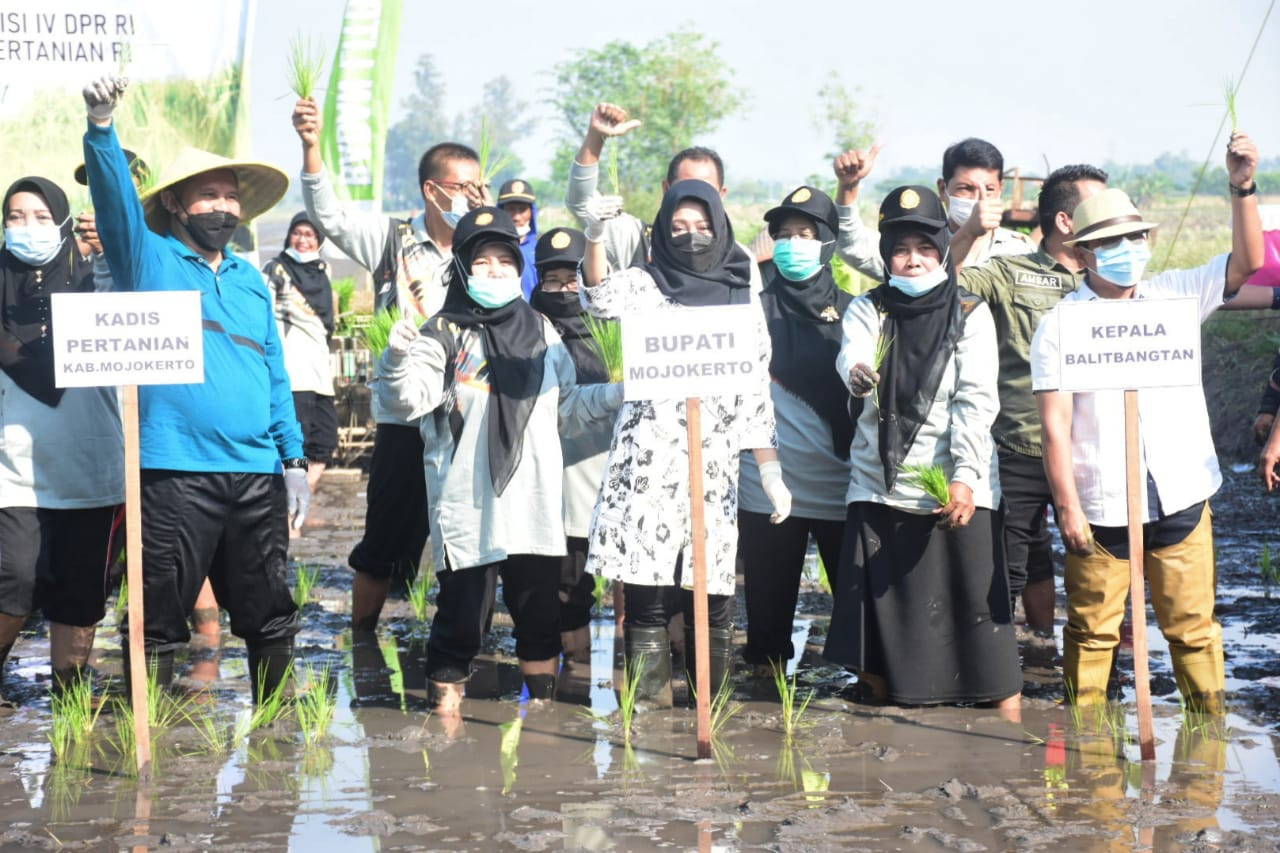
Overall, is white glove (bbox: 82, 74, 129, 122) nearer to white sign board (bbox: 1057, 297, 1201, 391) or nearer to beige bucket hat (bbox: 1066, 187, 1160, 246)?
white sign board (bbox: 1057, 297, 1201, 391)

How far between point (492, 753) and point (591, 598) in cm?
160

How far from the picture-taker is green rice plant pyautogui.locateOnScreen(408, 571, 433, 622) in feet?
25.9

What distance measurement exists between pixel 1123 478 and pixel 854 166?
1706 millimetres

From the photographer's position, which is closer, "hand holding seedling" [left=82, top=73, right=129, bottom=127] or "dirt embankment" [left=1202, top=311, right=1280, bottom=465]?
"hand holding seedling" [left=82, top=73, right=129, bottom=127]

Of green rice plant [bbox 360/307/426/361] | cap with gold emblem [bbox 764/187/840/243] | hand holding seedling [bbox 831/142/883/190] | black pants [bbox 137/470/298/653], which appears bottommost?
black pants [bbox 137/470/298/653]

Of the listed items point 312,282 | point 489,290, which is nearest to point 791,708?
point 489,290

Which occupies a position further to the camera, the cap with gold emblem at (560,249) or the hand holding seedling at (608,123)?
the cap with gold emblem at (560,249)

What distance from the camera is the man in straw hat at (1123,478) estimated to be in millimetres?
5645

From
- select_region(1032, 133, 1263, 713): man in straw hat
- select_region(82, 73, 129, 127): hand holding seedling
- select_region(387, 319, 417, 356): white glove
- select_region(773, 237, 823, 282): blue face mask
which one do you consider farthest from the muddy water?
select_region(82, 73, 129, 127): hand holding seedling

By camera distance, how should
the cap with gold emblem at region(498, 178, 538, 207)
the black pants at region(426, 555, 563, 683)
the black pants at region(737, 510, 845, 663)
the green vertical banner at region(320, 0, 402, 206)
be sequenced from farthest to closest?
the green vertical banner at region(320, 0, 402, 206) < the cap with gold emblem at region(498, 178, 538, 207) < the black pants at region(737, 510, 845, 663) < the black pants at region(426, 555, 563, 683)

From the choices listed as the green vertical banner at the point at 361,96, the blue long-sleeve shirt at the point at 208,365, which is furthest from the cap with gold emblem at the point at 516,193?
the green vertical banner at the point at 361,96

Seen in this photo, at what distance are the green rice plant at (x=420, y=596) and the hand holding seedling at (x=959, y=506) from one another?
3.08 metres

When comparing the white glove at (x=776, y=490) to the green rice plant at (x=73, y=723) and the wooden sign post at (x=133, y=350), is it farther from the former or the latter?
the green rice plant at (x=73, y=723)

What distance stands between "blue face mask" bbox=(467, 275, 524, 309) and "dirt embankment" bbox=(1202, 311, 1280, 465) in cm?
894
